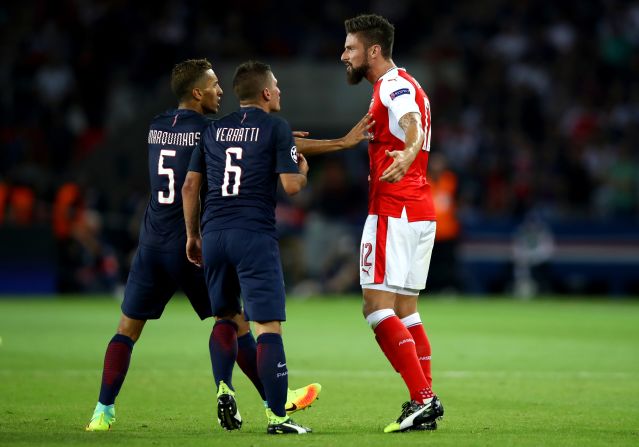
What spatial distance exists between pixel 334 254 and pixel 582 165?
16.5 feet

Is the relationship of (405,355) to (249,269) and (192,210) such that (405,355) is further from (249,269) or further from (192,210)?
(192,210)

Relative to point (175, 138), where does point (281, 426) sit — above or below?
below

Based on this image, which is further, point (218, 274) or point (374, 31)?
point (374, 31)

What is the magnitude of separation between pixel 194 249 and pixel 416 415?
1689 millimetres

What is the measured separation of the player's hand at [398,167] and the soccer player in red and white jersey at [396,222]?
6.2 inches

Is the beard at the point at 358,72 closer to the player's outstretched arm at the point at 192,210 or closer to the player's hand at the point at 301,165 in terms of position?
the player's hand at the point at 301,165

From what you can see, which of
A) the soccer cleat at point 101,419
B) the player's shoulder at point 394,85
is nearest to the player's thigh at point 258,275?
the soccer cleat at point 101,419

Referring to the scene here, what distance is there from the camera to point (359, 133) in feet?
25.4

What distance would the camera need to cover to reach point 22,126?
2538 cm

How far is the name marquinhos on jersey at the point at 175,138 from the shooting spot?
774 centimetres

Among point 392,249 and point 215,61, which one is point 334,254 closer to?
point 215,61

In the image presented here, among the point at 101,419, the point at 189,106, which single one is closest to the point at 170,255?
the point at 189,106

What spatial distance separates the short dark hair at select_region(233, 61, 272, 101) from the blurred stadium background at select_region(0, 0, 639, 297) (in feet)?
44.1

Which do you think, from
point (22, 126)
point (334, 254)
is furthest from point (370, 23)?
point (22, 126)
